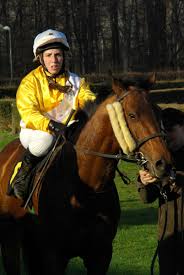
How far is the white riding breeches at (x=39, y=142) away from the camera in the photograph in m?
5.11

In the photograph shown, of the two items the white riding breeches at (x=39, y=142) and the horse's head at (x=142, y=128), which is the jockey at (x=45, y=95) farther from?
the horse's head at (x=142, y=128)

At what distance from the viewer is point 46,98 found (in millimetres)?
5305

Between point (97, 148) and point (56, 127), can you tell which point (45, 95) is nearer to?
point (56, 127)

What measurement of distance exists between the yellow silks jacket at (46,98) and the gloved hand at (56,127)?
0.16 meters

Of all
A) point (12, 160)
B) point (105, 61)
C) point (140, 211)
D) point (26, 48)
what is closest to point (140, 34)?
point (105, 61)

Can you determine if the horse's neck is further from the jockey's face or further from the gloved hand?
the jockey's face

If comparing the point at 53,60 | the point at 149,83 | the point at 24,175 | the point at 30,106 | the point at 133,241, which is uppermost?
the point at 53,60

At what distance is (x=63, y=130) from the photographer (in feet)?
16.5

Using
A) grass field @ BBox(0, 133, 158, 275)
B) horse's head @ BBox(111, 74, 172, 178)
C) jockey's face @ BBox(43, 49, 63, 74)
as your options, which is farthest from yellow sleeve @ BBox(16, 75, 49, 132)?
grass field @ BBox(0, 133, 158, 275)

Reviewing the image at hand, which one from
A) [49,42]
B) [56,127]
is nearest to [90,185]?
[56,127]

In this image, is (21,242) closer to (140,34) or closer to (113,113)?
(113,113)

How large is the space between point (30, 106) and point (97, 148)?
725 millimetres

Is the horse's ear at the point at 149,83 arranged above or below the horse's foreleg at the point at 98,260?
above

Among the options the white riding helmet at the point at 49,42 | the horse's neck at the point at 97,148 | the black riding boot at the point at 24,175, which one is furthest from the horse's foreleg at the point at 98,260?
the white riding helmet at the point at 49,42
